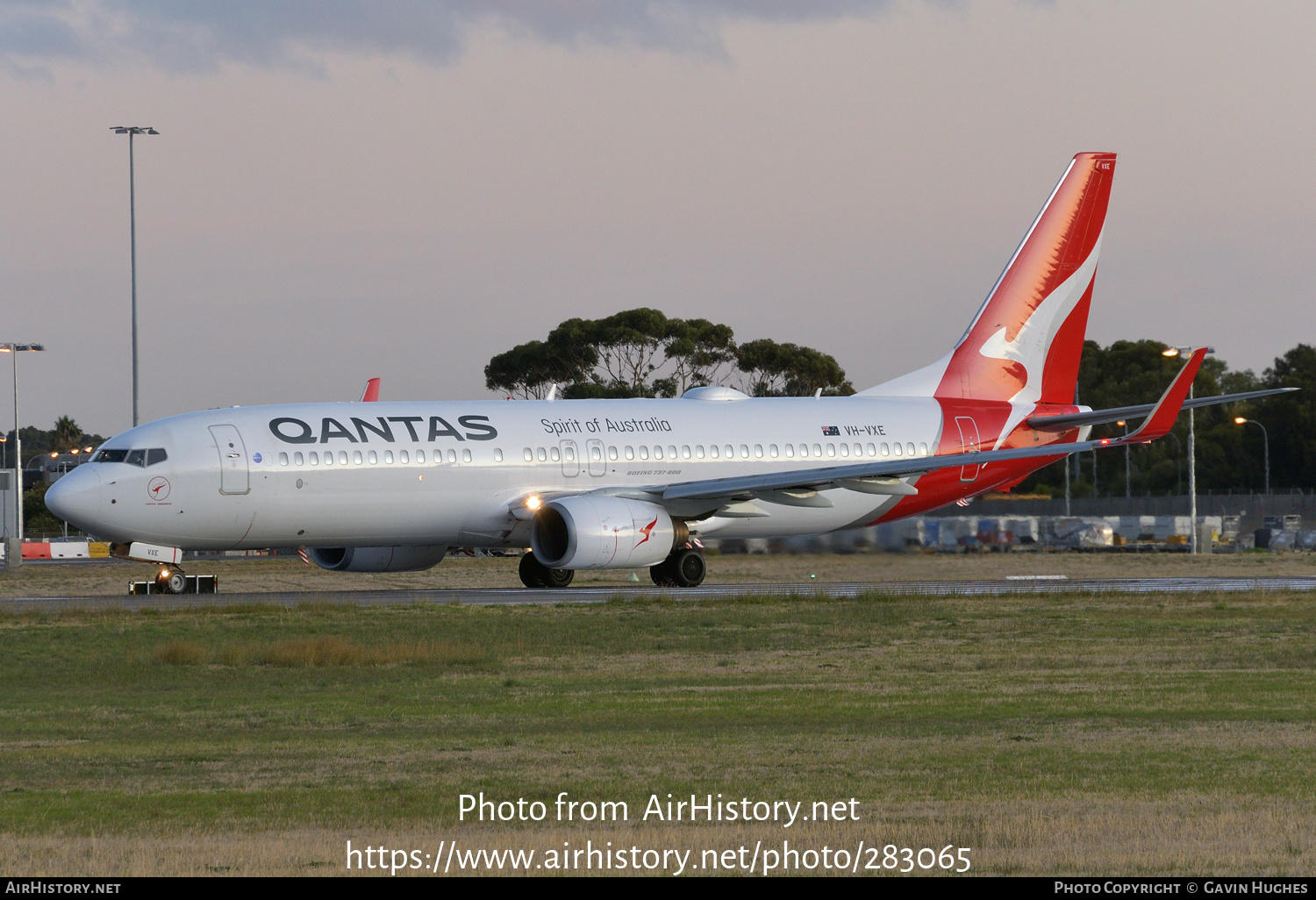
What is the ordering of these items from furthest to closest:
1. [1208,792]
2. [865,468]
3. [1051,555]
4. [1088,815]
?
[1051,555] < [865,468] < [1208,792] < [1088,815]

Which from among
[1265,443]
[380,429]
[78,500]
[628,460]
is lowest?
[78,500]

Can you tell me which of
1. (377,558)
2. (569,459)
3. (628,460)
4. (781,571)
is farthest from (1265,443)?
(377,558)

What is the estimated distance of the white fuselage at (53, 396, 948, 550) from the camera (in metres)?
31.7

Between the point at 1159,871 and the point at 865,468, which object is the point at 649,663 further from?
the point at 865,468

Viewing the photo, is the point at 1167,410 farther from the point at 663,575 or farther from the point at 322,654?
the point at 322,654

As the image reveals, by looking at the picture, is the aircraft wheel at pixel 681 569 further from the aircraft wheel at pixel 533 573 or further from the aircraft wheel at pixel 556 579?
the aircraft wheel at pixel 533 573

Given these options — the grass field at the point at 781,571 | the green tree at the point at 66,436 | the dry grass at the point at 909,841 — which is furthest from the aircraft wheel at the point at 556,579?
the green tree at the point at 66,436

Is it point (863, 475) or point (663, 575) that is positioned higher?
point (863, 475)

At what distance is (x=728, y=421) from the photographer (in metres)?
37.4

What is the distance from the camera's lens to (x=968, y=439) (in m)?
39.4

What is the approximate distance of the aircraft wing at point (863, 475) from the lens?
112 feet

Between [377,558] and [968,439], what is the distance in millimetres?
13399
